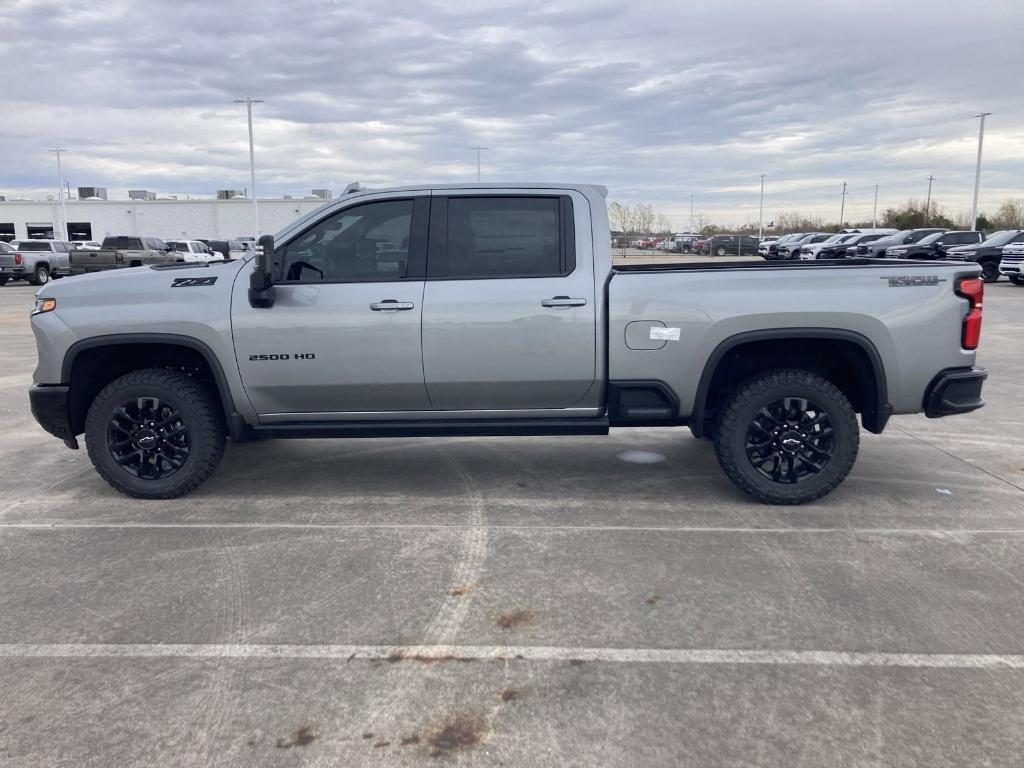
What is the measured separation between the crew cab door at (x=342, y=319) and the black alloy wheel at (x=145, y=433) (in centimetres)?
59

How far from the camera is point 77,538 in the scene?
5.04 m

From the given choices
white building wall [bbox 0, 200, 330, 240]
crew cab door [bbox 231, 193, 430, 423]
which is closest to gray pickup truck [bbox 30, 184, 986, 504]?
crew cab door [bbox 231, 193, 430, 423]

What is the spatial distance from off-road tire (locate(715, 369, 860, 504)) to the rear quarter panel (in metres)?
0.33

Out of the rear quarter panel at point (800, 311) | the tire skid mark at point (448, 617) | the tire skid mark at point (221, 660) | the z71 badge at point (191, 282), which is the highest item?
the z71 badge at point (191, 282)

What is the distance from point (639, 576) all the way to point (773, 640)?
84 centimetres

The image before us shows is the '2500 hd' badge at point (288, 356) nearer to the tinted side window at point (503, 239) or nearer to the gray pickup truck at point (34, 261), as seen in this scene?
the tinted side window at point (503, 239)

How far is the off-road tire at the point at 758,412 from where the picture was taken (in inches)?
211

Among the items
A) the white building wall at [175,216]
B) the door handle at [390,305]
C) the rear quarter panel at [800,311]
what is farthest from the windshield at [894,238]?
the white building wall at [175,216]

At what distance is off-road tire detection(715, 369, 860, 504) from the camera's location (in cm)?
536

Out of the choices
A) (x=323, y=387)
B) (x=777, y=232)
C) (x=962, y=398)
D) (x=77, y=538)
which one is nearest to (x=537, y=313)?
(x=323, y=387)

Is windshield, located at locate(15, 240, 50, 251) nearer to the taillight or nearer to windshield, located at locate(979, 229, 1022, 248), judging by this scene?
windshield, located at locate(979, 229, 1022, 248)

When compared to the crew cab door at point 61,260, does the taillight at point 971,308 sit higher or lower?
higher

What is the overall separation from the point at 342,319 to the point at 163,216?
74.6m

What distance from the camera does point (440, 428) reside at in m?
5.53
